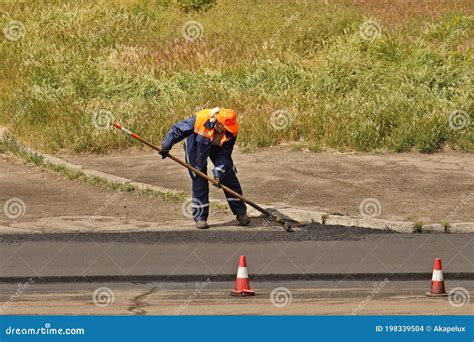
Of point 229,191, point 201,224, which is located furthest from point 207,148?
point 201,224

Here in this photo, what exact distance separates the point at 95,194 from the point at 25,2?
49.1ft

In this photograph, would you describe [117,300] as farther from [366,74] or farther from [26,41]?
[26,41]

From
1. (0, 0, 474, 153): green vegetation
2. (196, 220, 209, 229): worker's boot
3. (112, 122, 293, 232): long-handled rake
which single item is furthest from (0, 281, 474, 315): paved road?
(0, 0, 474, 153): green vegetation

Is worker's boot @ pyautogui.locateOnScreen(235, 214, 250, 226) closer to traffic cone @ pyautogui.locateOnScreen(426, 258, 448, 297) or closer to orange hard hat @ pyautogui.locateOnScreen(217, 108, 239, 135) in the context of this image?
orange hard hat @ pyautogui.locateOnScreen(217, 108, 239, 135)

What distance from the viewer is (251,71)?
1003 inches

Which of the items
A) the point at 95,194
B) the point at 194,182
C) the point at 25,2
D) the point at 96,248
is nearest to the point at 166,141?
the point at 194,182

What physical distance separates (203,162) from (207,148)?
0.25m

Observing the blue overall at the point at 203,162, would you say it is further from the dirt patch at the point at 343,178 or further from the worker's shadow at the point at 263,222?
the dirt patch at the point at 343,178

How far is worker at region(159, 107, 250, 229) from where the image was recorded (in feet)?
52.1

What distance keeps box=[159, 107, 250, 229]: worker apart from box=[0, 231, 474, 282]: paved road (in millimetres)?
498

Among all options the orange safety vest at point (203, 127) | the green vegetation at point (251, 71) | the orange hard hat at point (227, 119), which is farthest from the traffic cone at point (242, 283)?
the green vegetation at point (251, 71)

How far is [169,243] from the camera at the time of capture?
15.3m

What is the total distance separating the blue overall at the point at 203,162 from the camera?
1595 cm

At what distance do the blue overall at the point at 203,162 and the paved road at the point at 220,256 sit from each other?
1.63 feet
